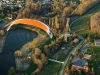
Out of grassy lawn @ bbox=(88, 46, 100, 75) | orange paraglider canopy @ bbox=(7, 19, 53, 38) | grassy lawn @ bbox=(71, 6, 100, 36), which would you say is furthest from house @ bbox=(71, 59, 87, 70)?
grassy lawn @ bbox=(71, 6, 100, 36)

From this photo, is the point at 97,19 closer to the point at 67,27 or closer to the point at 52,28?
the point at 67,27

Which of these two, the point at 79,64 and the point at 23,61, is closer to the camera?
the point at 79,64

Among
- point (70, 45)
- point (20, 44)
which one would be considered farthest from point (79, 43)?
point (20, 44)

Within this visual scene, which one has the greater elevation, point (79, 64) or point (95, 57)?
point (95, 57)

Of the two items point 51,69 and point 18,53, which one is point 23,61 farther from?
point 51,69

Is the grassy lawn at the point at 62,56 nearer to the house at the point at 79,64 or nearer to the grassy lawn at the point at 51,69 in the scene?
the grassy lawn at the point at 51,69

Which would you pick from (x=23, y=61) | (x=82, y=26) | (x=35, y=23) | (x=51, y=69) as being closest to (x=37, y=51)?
(x=23, y=61)
